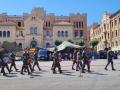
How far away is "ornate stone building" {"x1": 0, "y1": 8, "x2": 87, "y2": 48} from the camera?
89312 millimetres

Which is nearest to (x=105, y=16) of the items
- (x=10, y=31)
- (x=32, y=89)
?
(x=10, y=31)

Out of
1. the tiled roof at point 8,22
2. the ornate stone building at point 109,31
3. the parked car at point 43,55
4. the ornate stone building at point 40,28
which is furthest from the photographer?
the tiled roof at point 8,22

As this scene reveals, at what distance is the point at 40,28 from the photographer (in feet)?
297

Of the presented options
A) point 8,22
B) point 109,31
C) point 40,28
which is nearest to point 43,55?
point 40,28

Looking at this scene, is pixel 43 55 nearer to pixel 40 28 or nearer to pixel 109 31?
pixel 40 28

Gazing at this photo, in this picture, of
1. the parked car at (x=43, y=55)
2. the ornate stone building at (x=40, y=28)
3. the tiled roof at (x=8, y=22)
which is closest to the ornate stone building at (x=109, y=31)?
the ornate stone building at (x=40, y=28)

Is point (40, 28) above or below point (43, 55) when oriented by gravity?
above

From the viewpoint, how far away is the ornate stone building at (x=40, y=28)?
89312 millimetres

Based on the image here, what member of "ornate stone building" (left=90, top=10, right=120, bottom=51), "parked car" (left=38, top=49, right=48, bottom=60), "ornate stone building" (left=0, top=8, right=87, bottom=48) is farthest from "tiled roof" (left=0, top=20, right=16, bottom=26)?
"parked car" (left=38, top=49, right=48, bottom=60)

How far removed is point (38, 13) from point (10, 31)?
1151 cm

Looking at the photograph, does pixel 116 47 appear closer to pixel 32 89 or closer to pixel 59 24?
pixel 59 24

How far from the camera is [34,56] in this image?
2617cm

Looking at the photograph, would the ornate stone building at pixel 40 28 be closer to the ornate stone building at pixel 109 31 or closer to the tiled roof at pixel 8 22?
the tiled roof at pixel 8 22

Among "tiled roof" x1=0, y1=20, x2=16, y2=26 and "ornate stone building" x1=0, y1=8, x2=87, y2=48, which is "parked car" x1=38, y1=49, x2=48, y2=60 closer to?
"ornate stone building" x1=0, y1=8, x2=87, y2=48
